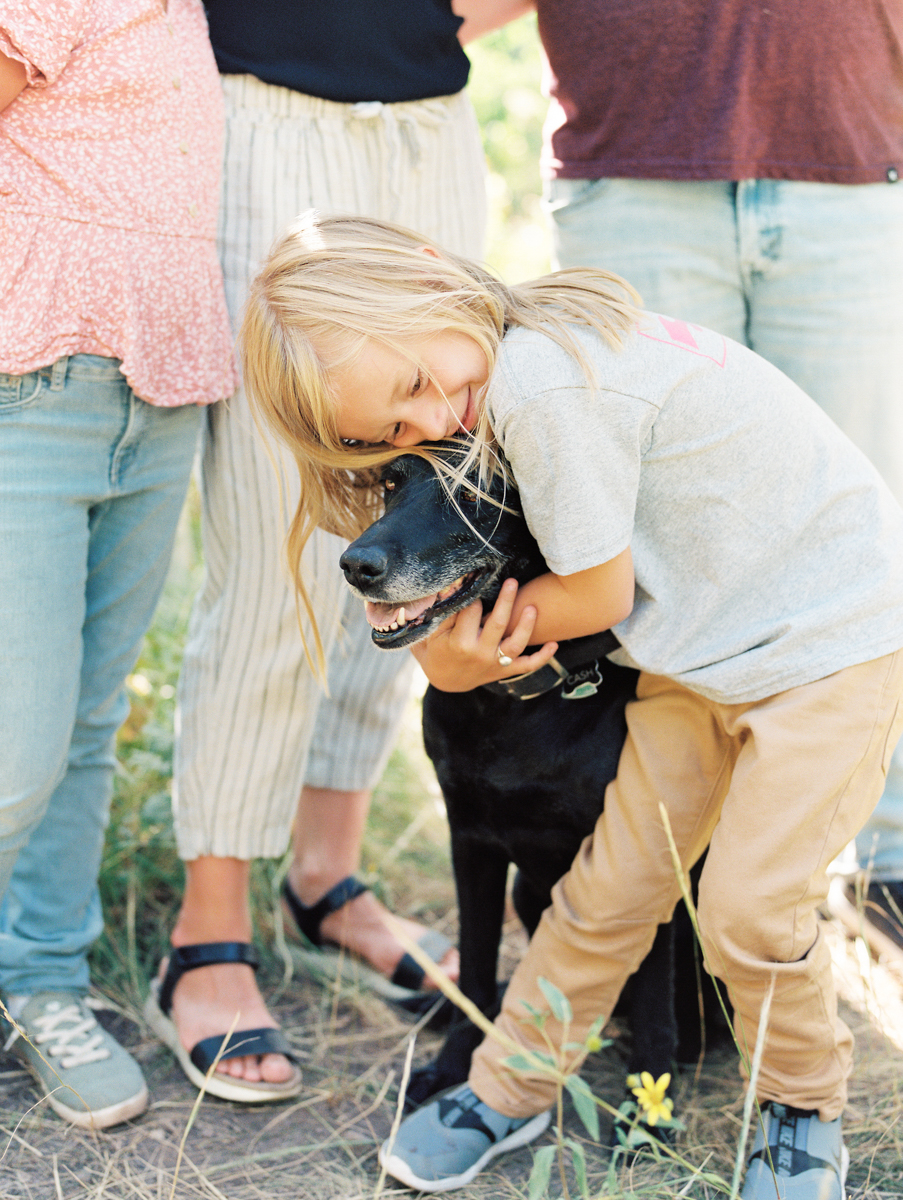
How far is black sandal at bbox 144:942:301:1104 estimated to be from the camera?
1.86 m

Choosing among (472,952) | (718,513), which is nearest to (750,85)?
(718,513)

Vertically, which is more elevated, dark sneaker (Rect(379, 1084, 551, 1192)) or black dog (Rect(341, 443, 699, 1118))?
black dog (Rect(341, 443, 699, 1118))

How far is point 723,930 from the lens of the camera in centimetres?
147

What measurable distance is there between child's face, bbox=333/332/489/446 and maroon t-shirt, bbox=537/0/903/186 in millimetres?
646

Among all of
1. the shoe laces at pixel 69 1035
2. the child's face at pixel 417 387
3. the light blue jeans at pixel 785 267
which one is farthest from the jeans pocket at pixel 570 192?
the shoe laces at pixel 69 1035

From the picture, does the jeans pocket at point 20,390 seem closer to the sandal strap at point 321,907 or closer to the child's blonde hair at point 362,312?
the child's blonde hair at point 362,312

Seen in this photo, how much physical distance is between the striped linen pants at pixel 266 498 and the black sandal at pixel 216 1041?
0.62ft

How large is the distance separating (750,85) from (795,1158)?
1.70 metres

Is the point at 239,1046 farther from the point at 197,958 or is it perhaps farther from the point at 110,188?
the point at 110,188

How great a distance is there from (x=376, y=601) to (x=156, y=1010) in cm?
110

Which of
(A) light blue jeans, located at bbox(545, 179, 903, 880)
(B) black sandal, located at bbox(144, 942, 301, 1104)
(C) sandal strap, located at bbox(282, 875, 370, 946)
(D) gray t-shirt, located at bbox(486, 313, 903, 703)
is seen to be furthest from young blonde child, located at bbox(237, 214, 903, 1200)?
(C) sandal strap, located at bbox(282, 875, 370, 946)

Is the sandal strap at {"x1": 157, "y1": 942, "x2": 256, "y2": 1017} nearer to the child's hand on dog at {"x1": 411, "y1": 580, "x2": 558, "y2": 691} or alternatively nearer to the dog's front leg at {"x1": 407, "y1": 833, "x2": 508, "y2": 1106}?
the dog's front leg at {"x1": 407, "y1": 833, "x2": 508, "y2": 1106}

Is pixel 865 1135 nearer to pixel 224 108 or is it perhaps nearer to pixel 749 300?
pixel 749 300

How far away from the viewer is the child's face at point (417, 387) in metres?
1.46
